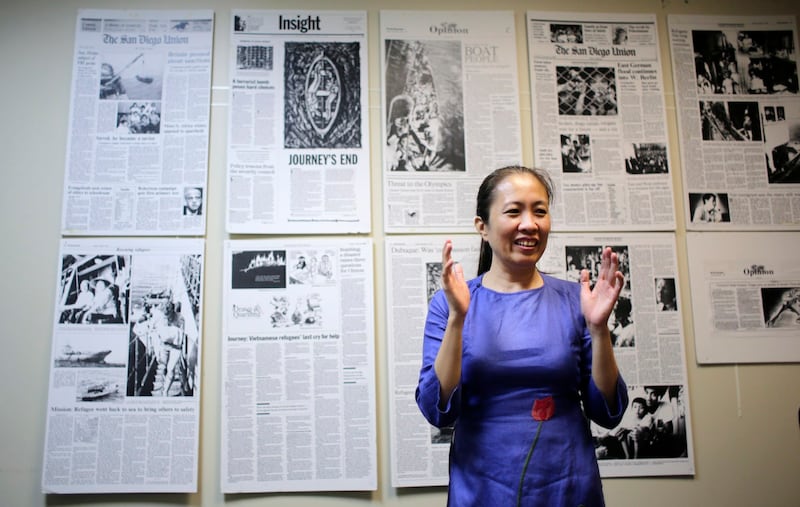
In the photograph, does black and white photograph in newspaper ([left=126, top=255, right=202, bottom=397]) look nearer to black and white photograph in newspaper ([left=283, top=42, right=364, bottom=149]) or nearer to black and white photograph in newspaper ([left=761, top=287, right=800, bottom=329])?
black and white photograph in newspaper ([left=283, top=42, right=364, bottom=149])

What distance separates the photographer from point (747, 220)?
179 cm

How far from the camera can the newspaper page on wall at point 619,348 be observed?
5.32 ft

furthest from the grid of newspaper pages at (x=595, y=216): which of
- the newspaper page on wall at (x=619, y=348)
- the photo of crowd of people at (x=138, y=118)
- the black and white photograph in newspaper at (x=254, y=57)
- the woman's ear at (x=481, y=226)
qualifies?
the photo of crowd of people at (x=138, y=118)

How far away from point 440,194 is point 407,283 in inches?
13.4

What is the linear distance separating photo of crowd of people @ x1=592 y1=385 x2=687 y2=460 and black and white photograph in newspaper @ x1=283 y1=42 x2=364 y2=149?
52.8 inches

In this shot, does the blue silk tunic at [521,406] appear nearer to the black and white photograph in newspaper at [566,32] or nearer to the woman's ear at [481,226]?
the woman's ear at [481,226]

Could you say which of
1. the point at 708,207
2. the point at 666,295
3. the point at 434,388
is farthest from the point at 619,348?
the point at 434,388

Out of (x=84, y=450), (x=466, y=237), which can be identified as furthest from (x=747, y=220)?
(x=84, y=450)

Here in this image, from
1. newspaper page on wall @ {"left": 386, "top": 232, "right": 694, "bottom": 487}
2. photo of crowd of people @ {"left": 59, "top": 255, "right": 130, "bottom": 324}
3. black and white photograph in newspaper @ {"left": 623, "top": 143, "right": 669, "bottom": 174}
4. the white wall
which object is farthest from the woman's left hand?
photo of crowd of people @ {"left": 59, "top": 255, "right": 130, "bottom": 324}

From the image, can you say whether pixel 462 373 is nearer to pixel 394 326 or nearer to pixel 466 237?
pixel 394 326

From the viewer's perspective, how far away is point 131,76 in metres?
1.77

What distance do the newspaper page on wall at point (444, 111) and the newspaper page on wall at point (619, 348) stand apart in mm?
135

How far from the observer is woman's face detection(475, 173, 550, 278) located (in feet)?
3.31

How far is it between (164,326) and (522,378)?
4.14 feet
